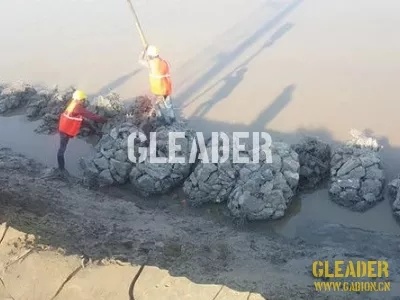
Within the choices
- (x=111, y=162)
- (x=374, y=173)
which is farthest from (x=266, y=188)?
(x=111, y=162)

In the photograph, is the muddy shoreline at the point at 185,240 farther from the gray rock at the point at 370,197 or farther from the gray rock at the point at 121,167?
the gray rock at the point at 370,197

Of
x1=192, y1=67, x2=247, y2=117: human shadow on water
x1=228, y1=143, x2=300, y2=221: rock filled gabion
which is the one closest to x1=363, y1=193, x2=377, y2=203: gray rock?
x1=228, y1=143, x2=300, y2=221: rock filled gabion

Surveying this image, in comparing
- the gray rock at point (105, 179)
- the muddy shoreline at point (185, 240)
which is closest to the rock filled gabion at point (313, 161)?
the muddy shoreline at point (185, 240)

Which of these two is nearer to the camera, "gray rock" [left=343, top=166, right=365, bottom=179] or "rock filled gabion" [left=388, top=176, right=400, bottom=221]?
"rock filled gabion" [left=388, top=176, right=400, bottom=221]

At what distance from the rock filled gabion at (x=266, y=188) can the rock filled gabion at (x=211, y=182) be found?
0.41 feet

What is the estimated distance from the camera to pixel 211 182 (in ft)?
22.4

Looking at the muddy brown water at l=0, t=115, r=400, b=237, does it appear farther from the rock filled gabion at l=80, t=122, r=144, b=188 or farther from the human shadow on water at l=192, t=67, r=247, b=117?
the human shadow on water at l=192, t=67, r=247, b=117

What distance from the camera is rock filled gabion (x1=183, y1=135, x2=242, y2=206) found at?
22.3 ft

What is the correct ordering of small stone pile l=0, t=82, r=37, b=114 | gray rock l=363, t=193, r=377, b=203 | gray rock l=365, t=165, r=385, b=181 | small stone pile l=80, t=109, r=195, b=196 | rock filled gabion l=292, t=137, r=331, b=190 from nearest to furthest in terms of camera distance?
gray rock l=363, t=193, r=377, b=203, gray rock l=365, t=165, r=385, b=181, rock filled gabion l=292, t=137, r=331, b=190, small stone pile l=80, t=109, r=195, b=196, small stone pile l=0, t=82, r=37, b=114

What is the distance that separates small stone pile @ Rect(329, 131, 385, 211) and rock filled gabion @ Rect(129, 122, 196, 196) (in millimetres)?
2039

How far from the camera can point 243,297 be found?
185 inches

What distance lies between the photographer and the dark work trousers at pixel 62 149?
7.56m

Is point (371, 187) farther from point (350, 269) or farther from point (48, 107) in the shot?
point (48, 107)

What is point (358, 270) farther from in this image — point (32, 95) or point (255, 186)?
point (32, 95)
